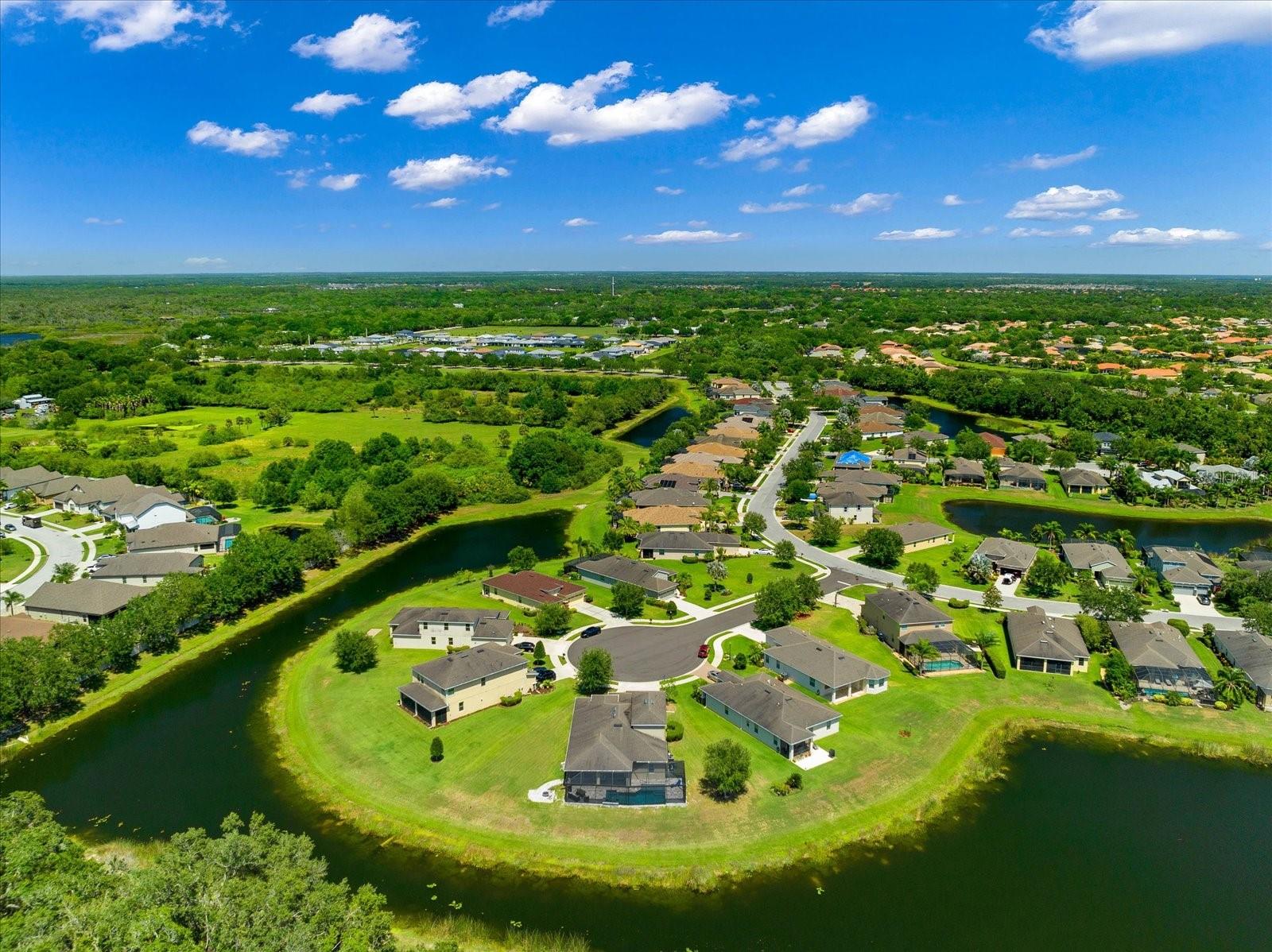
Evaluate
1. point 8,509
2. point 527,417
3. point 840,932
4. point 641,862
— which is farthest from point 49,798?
point 527,417

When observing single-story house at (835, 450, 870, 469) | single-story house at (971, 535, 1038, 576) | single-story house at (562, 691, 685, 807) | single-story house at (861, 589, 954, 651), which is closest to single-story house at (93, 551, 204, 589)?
single-story house at (562, 691, 685, 807)

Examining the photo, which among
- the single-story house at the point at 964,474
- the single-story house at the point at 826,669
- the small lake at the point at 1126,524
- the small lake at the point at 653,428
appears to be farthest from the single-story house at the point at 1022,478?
the single-story house at the point at 826,669

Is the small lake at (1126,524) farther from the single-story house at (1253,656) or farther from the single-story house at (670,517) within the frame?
the single-story house at (670,517)

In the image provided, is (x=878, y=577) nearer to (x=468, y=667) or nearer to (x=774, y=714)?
(x=774, y=714)

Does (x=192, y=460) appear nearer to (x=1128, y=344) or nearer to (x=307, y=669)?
(x=307, y=669)

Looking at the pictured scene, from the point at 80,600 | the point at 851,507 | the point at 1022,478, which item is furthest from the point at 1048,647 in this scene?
the point at 80,600

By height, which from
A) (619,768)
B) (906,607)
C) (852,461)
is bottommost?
(619,768)
